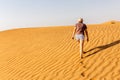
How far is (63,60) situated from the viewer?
10.1 metres

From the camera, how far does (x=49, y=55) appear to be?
36.7 ft

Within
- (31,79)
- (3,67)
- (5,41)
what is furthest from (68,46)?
(5,41)

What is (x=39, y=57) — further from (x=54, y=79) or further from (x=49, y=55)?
(x=54, y=79)

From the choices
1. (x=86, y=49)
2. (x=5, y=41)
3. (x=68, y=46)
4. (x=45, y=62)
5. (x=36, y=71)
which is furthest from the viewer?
(x=5, y=41)

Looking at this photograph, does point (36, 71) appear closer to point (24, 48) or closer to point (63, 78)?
point (63, 78)

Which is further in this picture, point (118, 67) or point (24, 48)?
point (24, 48)

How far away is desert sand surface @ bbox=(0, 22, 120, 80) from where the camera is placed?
832 cm

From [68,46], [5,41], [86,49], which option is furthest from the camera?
[5,41]

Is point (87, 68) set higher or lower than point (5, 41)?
higher

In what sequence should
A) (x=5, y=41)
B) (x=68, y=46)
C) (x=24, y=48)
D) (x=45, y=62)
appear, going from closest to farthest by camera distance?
(x=45, y=62)
(x=68, y=46)
(x=24, y=48)
(x=5, y=41)

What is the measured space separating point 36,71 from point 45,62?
1026 mm

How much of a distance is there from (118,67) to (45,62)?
10.2 ft

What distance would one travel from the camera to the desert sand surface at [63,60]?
832 centimetres

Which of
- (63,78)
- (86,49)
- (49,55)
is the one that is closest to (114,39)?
(86,49)
